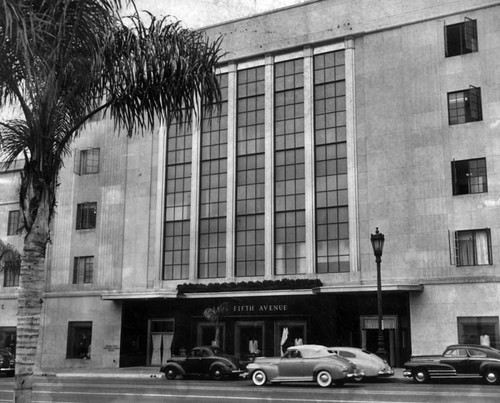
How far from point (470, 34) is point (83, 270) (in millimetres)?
22896

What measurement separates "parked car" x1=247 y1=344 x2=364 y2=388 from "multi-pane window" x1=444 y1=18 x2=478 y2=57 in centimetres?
1552

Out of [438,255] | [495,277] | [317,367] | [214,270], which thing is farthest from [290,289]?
[317,367]

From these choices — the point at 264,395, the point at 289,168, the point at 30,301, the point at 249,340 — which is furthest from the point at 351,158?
the point at 30,301

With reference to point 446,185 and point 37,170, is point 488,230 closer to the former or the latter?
point 446,185

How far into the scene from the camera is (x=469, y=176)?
28656 mm

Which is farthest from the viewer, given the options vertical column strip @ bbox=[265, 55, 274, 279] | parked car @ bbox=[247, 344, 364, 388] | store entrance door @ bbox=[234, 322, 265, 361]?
store entrance door @ bbox=[234, 322, 265, 361]

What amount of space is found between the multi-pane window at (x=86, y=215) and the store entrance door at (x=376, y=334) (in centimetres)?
1598

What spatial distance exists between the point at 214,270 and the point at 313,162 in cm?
721

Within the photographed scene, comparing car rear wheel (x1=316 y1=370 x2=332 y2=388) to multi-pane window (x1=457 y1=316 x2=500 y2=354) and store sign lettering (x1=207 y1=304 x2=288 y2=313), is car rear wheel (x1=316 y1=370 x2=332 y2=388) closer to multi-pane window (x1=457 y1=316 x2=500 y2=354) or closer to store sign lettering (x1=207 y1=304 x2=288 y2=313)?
multi-pane window (x1=457 y1=316 x2=500 y2=354)

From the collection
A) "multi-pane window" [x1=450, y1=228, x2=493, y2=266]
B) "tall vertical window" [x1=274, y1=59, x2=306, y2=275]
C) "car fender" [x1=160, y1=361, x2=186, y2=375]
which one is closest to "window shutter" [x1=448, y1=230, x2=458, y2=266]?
"multi-pane window" [x1=450, y1=228, x2=493, y2=266]

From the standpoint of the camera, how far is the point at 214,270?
3353 centimetres

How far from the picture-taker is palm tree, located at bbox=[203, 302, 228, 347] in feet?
106

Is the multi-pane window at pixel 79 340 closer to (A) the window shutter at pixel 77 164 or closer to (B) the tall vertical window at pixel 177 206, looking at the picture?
(B) the tall vertical window at pixel 177 206

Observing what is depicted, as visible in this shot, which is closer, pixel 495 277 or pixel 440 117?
pixel 495 277
